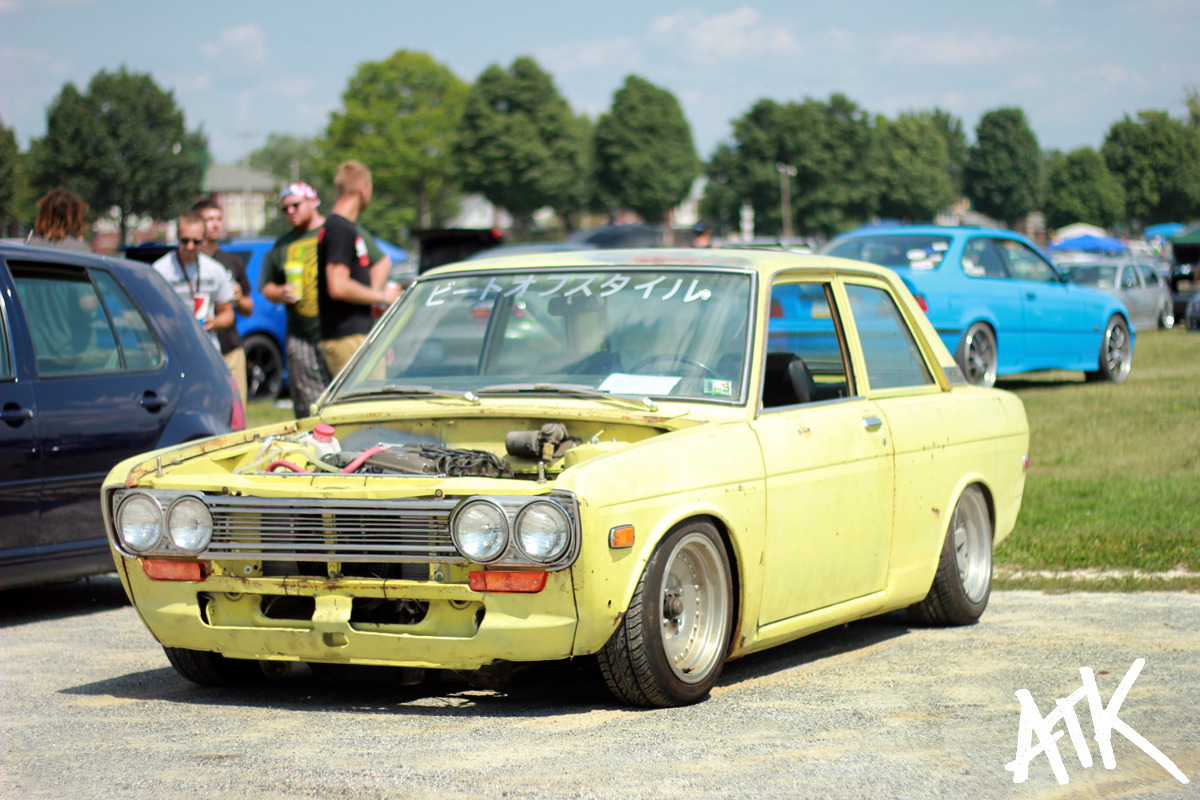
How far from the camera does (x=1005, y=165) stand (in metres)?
145

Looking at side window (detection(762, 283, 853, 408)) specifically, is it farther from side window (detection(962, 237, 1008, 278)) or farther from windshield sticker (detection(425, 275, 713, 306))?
side window (detection(962, 237, 1008, 278))

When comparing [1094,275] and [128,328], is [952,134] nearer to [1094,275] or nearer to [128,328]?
[1094,275]

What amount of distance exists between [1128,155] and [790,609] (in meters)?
114

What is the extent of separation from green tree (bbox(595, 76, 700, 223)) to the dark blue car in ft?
334

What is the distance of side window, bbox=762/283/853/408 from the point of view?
18.5ft

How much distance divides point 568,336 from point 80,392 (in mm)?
2539

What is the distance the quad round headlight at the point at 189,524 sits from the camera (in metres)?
4.71

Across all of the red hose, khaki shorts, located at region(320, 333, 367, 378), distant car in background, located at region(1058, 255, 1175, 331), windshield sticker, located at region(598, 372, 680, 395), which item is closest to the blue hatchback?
khaki shorts, located at region(320, 333, 367, 378)

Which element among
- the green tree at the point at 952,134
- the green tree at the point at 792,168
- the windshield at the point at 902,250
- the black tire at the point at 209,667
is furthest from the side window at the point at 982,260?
the green tree at the point at 952,134

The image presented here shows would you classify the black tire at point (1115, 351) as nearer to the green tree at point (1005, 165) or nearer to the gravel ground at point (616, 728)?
the gravel ground at point (616, 728)

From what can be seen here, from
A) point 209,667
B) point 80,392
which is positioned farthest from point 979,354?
point 209,667

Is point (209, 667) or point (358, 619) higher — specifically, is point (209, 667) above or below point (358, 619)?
below

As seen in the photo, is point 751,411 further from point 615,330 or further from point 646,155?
point 646,155

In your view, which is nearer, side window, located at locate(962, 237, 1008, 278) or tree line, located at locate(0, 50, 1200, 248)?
side window, located at locate(962, 237, 1008, 278)
